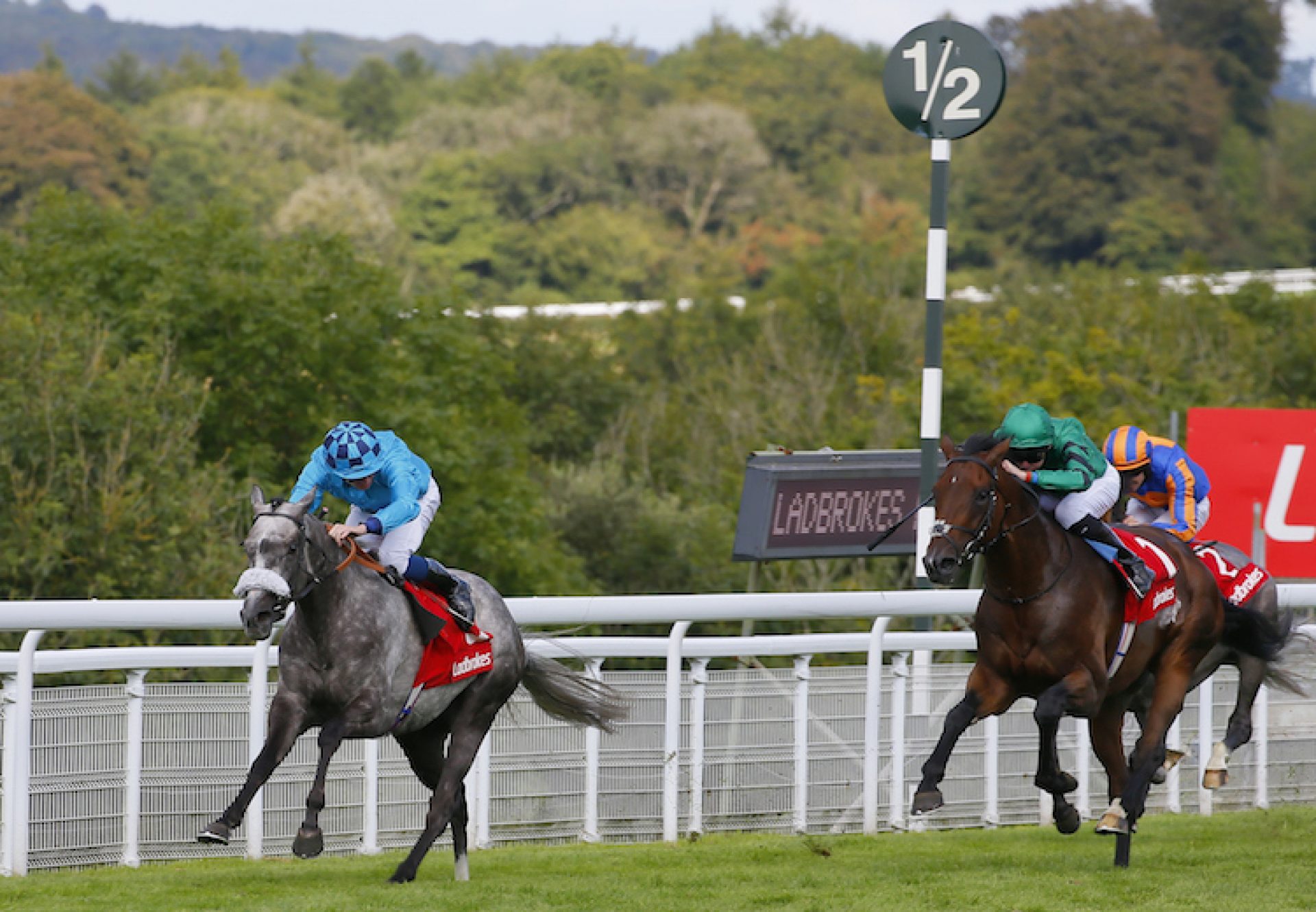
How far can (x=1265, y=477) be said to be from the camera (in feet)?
32.8

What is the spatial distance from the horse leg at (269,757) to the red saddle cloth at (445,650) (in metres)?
0.47

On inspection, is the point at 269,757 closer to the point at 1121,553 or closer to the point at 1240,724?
the point at 1121,553

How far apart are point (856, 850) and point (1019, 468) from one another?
4.77ft

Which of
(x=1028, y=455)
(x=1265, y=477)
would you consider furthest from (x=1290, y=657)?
(x=1265, y=477)

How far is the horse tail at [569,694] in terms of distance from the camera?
6.40 m

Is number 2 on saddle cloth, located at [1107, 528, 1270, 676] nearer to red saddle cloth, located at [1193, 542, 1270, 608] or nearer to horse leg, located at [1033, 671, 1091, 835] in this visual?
red saddle cloth, located at [1193, 542, 1270, 608]

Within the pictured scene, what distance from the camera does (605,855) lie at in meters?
6.46

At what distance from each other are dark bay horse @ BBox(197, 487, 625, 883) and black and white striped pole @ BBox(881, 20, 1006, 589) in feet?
11.0

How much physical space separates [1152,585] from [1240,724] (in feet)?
3.21

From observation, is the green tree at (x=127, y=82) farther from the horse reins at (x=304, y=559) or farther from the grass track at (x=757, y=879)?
the horse reins at (x=304, y=559)

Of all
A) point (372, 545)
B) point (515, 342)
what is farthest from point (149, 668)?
point (515, 342)

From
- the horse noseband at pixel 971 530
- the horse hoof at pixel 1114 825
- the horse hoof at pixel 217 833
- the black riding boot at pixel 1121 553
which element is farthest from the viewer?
the black riding boot at pixel 1121 553

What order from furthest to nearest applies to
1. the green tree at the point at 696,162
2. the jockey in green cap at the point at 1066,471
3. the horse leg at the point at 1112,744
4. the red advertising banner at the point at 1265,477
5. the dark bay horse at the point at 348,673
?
the green tree at the point at 696,162
the red advertising banner at the point at 1265,477
the horse leg at the point at 1112,744
the jockey in green cap at the point at 1066,471
the dark bay horse at the point at 348,673

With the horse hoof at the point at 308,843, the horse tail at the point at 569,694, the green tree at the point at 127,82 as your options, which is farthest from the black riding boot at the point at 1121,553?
the green tree at the point at 127,82
